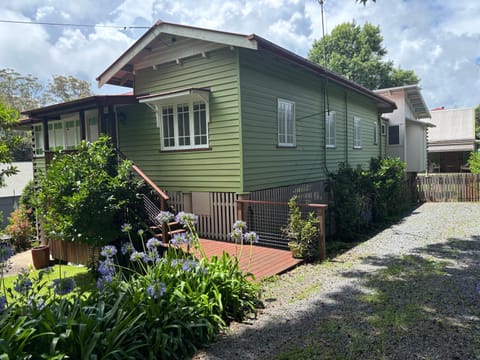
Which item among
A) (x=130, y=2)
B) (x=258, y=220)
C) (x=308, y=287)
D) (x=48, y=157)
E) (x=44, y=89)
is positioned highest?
(x=44, y=89)

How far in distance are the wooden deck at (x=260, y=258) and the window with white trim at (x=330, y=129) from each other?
21.5 feet

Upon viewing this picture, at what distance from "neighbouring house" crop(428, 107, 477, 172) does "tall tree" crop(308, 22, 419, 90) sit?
244 inches

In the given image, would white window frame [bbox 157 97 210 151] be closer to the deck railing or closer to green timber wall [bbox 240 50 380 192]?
green timber wall [bbox 240 50 380 192]

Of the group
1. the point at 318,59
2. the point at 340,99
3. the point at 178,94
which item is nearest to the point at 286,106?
the point at 178,94

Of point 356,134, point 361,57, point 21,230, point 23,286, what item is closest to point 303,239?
point 23,286

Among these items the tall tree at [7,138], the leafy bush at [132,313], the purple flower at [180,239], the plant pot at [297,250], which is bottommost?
Result: the plant pot at [297,250]

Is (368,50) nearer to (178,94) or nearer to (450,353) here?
(178,94)

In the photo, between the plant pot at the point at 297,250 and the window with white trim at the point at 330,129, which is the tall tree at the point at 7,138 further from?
the window with white trim at the point at 330,129

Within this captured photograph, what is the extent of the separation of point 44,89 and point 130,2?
3616 cm

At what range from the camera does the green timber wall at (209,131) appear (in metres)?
8.69

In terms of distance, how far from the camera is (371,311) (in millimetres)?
4570

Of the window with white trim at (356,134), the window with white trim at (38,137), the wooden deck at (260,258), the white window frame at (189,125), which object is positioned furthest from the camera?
the window with white trim at (356,134)

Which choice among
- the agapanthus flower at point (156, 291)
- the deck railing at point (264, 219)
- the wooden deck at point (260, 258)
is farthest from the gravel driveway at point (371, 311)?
the deck railing at point (264, 219)

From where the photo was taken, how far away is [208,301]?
4.34 m
